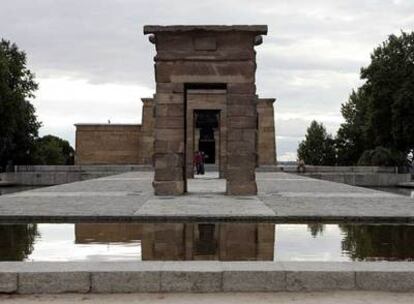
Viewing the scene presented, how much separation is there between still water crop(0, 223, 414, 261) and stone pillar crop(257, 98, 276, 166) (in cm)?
3397

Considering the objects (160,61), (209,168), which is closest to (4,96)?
(209,168)

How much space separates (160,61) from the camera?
18.0 m

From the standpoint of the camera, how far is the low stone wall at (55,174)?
40375mm

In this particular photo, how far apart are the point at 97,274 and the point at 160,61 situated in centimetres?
1191

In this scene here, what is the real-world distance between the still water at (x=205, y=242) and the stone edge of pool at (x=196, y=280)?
1.31m

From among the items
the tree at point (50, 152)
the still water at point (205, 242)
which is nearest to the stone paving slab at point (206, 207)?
the still water at point (205, 242)

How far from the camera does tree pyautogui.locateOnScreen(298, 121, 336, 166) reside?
68625mm

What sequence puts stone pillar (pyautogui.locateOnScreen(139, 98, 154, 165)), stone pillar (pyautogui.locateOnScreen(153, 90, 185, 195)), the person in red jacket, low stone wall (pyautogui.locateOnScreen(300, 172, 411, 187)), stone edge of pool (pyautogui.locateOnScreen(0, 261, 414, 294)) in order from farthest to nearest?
stone pillar (pyautogui.locateOnScreen(139, 98, 154, 165)) < low stone wall (pyautogui.locateOnScreen(300, 172, 411, 187)) < the person in red jacket < stone pillar (pyautogui.locateOnScreen(153, 90, 185, 195)) < stone edge of pool (pyautogui.locateOnScreen(0, 261, 414, 294))

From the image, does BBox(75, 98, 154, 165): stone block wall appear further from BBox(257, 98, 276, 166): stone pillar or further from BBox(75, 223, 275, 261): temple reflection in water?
BBox(75, 223, 275, 261): temple reflection in water

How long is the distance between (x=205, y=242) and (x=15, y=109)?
116ft

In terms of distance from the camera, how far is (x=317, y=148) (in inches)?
2776

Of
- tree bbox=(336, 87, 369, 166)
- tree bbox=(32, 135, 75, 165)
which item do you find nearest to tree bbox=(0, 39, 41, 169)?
tree bbox=(32, 135, 75, 165)

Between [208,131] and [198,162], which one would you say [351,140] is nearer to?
[208,131]

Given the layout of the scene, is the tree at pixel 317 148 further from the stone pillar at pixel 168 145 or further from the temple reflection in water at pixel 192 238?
the temple reflection in water at pixel 192 238
